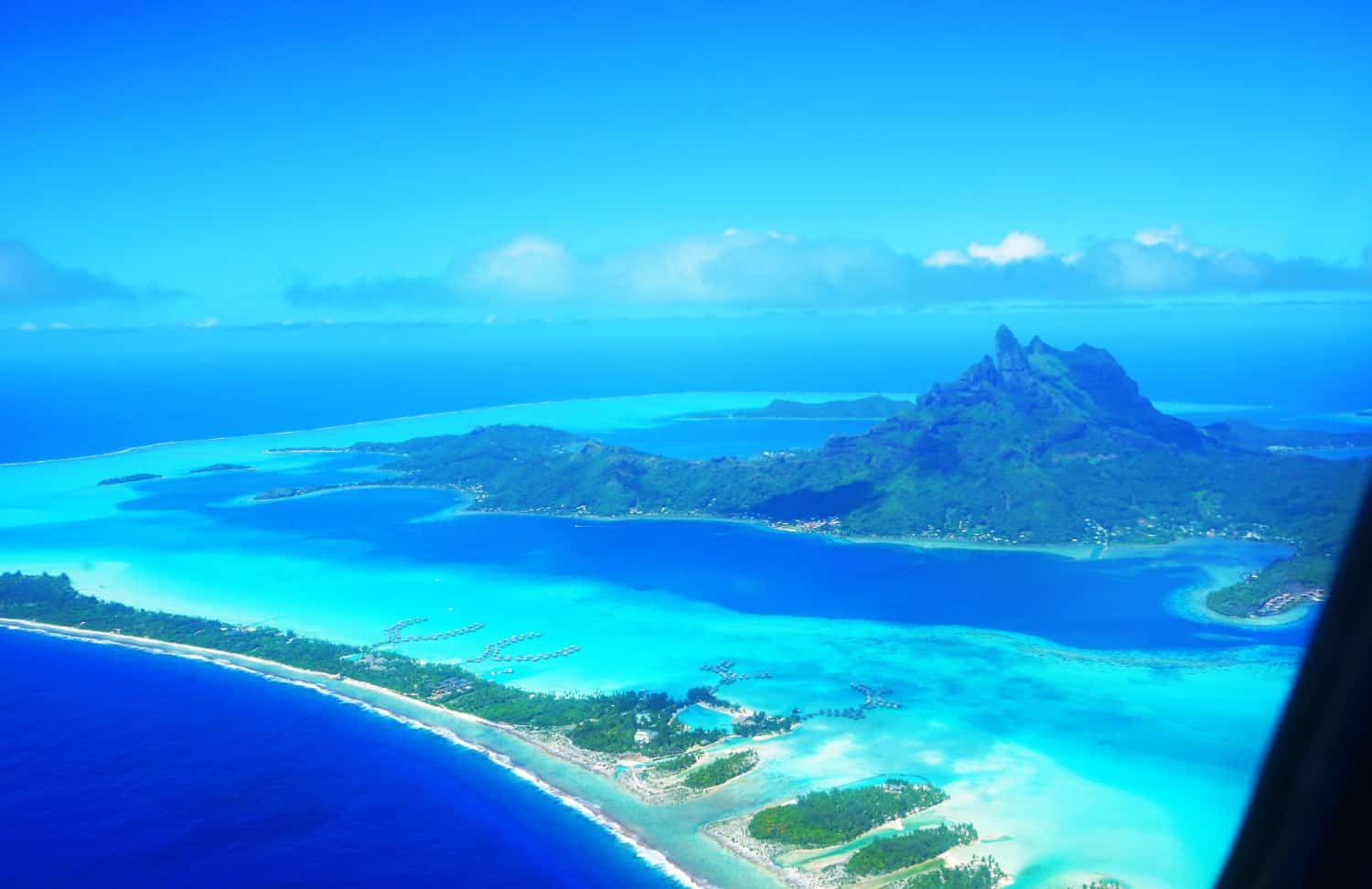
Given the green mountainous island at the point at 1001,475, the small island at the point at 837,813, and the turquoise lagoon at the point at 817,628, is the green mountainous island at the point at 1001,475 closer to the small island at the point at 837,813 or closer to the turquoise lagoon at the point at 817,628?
the turquoise lagoon at the point at 817,628

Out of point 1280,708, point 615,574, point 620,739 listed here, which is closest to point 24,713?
point 620,739

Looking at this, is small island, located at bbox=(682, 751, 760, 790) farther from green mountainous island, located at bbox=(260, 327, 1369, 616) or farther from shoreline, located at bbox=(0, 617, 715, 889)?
green mountainous island, located at bbox=(260, 327, 1369, 616)

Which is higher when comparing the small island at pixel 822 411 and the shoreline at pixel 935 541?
the small island at pixel 822 411

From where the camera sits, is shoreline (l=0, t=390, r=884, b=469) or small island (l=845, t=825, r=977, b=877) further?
shoreline (l=0, t=390, r=884, b=469)

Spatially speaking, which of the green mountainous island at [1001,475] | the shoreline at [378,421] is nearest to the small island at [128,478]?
the shoreline at [378,421]

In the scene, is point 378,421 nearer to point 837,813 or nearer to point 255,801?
point 255,801

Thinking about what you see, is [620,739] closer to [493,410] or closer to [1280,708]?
[1280,708]

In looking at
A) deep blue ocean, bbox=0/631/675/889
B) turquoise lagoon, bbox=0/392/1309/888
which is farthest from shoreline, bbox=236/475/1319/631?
deep blue ocean, bbox=0/631/675/889
